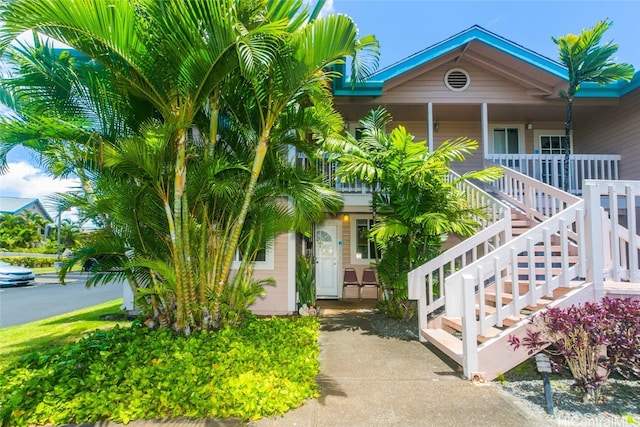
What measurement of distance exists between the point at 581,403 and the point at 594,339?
2.13 feet

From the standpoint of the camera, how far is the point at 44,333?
6.22 metres

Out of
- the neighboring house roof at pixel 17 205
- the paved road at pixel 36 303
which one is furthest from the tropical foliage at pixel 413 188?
the neighboring house roof at pixel 17 205

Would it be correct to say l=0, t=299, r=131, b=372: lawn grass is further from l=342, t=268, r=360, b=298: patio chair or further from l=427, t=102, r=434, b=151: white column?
l=427, t=102, r=434, b=151: white column

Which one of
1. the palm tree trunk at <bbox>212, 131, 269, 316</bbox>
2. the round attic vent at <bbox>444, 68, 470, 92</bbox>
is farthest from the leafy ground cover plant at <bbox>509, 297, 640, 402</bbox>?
the round attic vent at <bbox>444, 68, 470, 92</bbox>

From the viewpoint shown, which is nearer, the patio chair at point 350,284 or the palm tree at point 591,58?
the palm tree at point 591,58

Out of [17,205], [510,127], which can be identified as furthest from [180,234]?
[17,205]

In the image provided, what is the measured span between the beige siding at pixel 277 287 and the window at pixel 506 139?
285 inches

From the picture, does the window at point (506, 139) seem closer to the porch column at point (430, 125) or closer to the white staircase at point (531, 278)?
the porch column at point (430, 125)

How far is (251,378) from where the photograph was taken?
10.7 feet

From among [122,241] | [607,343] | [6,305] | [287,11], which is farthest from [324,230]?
[6,305]

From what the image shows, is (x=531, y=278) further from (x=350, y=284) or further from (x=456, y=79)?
(x=456, y=79)

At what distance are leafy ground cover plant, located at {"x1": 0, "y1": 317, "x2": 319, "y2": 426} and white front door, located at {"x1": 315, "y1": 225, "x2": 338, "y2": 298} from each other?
16.4ft

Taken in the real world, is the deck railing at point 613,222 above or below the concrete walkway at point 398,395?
above

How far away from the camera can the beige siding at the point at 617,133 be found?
8.38 metres
